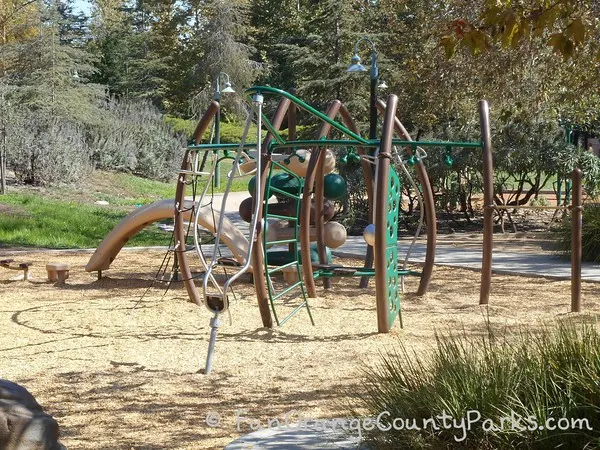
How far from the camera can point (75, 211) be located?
17.1 metres

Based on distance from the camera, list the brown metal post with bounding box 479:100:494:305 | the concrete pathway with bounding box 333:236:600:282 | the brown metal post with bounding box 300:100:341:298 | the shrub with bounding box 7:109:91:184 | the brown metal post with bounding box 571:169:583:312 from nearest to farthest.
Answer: the brown metal post with bounding box 571:169:583:312 → the brown metal post with bounding box 479:100:494:305 → the brown metal post with bounding box 300:100:341:298 → the concrete pathway with bounding box 333:236:600:282 → the shrub with bounding box 7:109:91:184

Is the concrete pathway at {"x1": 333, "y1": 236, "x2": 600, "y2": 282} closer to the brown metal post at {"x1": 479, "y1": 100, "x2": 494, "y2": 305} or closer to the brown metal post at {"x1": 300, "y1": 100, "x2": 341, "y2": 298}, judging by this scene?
the brown metal post at {"x1": 479, "y1": 100, "x2": 494, "y2": 305}

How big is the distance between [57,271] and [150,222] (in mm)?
1158

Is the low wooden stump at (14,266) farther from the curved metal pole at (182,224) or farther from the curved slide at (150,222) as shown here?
the curved metal pole at (182,224)

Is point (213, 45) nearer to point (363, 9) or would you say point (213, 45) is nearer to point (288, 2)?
point (288, 2)

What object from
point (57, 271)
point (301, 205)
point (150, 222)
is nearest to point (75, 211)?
point (57, 271)

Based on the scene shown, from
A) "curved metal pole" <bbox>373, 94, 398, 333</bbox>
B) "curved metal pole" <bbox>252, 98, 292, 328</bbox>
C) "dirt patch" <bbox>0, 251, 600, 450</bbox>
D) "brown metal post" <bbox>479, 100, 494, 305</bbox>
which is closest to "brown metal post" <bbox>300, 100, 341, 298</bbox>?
"dirt patch" <bbox>0, 251, 600, 450</bbox>

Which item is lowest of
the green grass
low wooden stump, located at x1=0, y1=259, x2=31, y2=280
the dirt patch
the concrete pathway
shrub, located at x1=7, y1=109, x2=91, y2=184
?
the dirt patch

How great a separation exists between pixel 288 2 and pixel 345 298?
35822mm

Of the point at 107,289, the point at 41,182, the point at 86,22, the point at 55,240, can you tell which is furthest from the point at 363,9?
the point at 86,22

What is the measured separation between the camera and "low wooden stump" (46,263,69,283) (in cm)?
972

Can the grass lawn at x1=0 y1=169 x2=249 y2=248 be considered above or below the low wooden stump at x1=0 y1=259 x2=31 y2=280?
above

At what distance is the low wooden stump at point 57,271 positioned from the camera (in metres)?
9.72

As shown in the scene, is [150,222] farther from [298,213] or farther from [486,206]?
[486,206]
